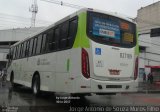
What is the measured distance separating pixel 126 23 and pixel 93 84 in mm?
2979

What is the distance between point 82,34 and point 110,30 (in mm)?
1284

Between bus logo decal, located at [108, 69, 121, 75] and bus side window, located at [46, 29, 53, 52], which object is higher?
bus side window, located at [46, 29, 53, 52]

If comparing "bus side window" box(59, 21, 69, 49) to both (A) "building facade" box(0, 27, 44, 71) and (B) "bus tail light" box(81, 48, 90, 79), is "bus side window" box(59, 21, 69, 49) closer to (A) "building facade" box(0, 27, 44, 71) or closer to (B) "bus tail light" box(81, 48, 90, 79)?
(B) "bus tail light" box(81, 48, 90, 79)

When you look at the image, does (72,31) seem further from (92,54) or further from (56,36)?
(56,36)

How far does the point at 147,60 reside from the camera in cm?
4547

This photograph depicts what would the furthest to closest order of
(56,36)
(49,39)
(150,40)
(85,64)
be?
1. (150,40)
2. (49,39)
3. (56,36)
4. (85,64)

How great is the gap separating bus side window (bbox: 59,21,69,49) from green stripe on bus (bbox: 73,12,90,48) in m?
0.88

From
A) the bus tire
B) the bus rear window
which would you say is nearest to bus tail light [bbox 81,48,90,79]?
the bus rear window

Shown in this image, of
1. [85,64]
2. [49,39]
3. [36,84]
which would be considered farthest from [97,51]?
[36,84]

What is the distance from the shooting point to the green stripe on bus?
9.47 meters

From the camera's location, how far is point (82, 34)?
9.50 m

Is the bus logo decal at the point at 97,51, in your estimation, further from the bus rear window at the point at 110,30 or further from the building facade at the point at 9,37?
the building facade at the point at 9,37

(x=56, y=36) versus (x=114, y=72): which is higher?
(x=56, y=36)

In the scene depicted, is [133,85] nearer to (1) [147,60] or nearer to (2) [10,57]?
(2) [10,57]
